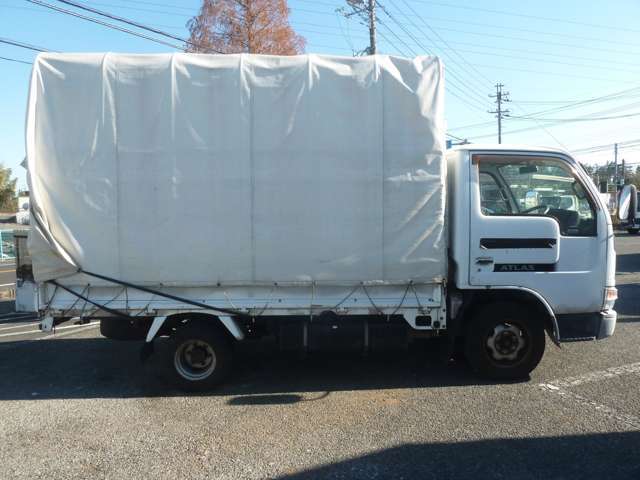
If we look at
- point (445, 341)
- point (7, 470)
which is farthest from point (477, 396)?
point (7, 470)

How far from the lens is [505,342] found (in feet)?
18.1

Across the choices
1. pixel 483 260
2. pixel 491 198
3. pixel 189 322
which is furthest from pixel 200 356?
pixel 491 198

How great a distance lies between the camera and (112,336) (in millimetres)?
5621

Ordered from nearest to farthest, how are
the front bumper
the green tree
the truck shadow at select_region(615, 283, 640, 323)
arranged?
the front bumper → the truck shadow at select_region(615, 283, 640, 323) → the green tree

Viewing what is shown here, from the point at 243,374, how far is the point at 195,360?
0.77 metres

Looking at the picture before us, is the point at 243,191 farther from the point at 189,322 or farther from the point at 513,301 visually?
the point at 513,301

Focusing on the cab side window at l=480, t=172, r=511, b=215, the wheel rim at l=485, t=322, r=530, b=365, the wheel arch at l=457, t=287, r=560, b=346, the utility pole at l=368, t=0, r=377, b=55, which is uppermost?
the utility pole at l=368, t=0, r=377, b=55

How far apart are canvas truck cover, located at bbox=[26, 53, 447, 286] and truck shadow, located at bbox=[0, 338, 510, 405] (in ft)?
4.13

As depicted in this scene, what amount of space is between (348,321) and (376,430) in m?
1.22

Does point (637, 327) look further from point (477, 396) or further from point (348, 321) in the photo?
point (348, 321)

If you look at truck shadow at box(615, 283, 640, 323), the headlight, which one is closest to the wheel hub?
the headlight

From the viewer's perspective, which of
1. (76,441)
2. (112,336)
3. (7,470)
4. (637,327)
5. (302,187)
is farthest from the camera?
(637,327)

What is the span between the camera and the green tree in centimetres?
3945

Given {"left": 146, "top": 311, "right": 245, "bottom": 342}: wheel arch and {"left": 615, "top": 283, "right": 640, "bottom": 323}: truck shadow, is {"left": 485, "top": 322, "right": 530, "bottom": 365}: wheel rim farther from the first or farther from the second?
{"left": 615, "top": 283, "right": 640, "bottom": 323}: truck shadow
